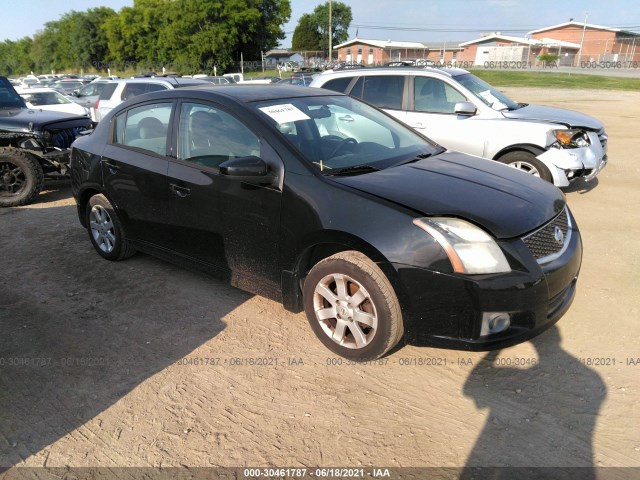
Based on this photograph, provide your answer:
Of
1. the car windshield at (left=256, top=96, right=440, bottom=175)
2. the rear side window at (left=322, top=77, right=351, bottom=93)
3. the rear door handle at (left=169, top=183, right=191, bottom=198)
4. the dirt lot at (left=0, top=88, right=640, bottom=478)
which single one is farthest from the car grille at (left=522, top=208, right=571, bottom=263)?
the rear side window at (left=322, top=77, right=351, bottom=93)

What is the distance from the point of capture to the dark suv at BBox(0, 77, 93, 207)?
6941 mm

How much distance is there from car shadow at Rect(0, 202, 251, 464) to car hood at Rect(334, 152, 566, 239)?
64.7 inches

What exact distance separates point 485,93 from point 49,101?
12.7 meters

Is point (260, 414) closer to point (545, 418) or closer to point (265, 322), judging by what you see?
point (265, 322)

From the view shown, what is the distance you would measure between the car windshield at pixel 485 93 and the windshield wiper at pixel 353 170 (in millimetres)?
4077

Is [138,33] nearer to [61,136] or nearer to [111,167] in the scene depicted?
[61,136]

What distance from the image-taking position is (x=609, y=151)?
10133mm

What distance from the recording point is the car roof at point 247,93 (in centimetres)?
381

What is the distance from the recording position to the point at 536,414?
2713 mm

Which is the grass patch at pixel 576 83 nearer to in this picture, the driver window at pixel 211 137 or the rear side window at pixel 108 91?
the rear side window at pixel 108 91

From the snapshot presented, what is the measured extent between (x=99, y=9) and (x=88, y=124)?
3401 inches

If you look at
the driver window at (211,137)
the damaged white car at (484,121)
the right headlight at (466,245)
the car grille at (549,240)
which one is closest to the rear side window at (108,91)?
the damaged white car at (484,121)

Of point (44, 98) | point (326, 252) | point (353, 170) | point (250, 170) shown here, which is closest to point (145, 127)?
point (250, 170)

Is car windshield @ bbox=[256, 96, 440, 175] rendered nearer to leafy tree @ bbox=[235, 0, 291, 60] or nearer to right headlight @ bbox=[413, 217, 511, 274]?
right headlight @ bbox=[413, 217, 511, 274]
